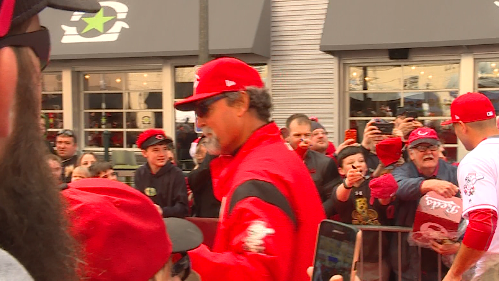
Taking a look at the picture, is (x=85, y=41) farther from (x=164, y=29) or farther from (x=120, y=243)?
(x=120, y=243)

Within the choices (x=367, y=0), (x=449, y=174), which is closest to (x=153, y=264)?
(x=449, y=174)

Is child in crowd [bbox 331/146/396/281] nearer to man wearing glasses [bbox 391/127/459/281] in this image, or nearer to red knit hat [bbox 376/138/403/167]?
man wearing glasses [bbox 391/127/459/281]

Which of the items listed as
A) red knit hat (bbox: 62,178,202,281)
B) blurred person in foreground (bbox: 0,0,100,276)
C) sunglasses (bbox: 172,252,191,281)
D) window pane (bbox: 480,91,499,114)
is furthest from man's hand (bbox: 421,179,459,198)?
window pane (bbox: 480,91,499,114)

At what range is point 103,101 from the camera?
1245 cm

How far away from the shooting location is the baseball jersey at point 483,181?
3602 millimetres

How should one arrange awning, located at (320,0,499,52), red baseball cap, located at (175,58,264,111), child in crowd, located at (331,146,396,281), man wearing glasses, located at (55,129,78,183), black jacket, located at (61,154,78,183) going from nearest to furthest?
red baseball cap, located at (175,58,264,111) < child in crowd, located at (331,146,396,281) < black jacket, located at (61,154,78,183) < man wearing glasses, located at (55,129,78,183) < awning, located at (320,0,499,52)

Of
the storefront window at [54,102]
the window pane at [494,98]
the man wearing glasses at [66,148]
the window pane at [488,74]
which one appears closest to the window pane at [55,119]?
the storefront window at [54,102]

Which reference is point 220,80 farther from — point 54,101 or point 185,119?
point 54,101

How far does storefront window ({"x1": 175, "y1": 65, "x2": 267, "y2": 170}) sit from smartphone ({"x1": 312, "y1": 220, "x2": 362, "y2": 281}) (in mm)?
9187

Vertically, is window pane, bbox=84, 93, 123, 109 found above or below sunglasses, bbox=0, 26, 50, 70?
above

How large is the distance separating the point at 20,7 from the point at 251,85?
1735 mm

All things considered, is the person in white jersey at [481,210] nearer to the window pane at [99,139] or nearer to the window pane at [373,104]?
the window pane at [373,104]

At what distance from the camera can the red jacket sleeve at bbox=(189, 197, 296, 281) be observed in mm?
2012

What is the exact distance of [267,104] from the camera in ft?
8.35
